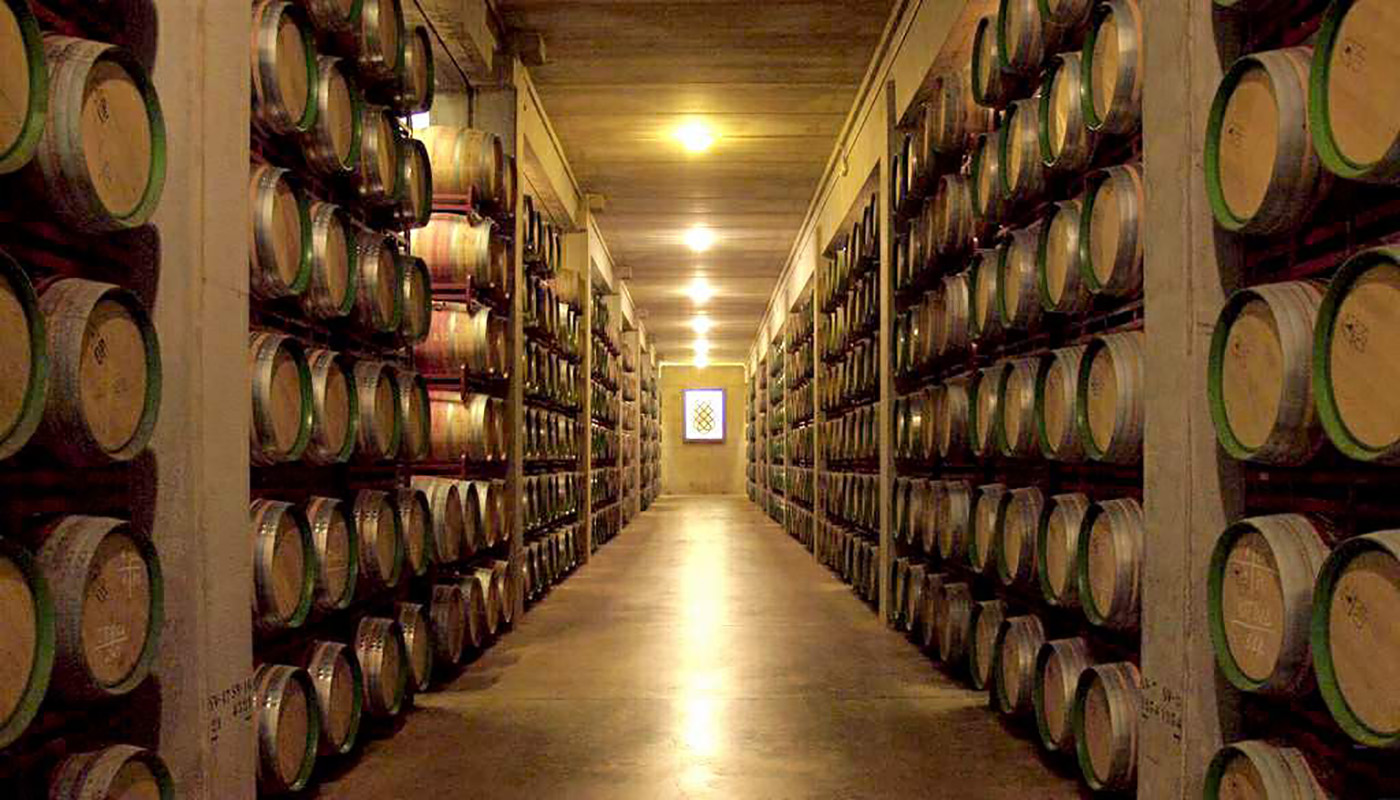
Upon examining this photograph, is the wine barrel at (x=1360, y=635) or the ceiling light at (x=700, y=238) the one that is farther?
the ceiling light at (x=700, y=238)

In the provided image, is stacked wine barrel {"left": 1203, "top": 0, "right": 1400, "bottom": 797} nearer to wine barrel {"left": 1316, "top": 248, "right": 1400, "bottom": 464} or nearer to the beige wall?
wine barrel {"left": 1316, "top": 248, "right": 1400, "bottom": 464}

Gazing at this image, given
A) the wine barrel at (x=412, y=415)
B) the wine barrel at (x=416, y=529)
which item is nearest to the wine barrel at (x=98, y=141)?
the wine barrel at (x=412, y=415)

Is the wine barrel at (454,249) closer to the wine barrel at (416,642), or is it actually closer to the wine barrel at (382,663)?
the wine barrel at (416,642)

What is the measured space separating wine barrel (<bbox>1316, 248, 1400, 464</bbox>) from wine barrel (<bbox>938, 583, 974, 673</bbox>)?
3922mm

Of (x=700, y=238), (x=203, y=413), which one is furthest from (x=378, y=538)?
(x=700, y=238)

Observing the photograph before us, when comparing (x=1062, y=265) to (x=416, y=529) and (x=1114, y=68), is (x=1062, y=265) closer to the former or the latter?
(x=1114, y=68)

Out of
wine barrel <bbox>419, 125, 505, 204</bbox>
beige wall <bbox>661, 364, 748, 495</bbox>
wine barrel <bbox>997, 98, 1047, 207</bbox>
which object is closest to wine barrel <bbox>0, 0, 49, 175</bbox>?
wine barrel <bbox>997, 98, 1047, 207</bbox>

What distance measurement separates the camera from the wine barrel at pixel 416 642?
5922 mm

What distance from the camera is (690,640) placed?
8.09 meters

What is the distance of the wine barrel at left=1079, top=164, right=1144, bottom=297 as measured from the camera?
4059 mm

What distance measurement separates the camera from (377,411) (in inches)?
206

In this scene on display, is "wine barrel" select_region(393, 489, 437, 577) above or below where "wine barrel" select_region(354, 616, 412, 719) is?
above

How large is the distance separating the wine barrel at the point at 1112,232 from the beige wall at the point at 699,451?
113 feet

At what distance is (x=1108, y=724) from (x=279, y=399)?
331 centimetres
